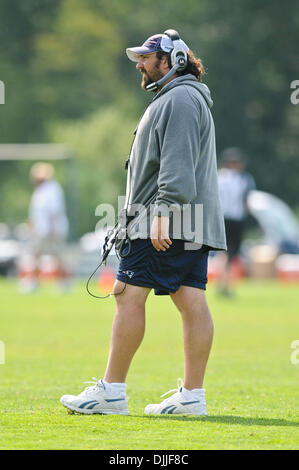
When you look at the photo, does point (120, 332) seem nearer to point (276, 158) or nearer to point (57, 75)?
point (276, 158)

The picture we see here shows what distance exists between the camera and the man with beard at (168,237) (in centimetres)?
555

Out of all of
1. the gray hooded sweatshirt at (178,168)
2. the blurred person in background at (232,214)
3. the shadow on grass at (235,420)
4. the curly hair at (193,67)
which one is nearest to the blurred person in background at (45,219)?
the blurred person in background at (232,214)

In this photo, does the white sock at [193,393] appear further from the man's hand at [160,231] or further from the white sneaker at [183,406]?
the man's hand at [160,231]

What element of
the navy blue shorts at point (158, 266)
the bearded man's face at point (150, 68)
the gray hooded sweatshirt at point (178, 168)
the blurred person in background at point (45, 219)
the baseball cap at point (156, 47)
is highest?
the blurred person in background at point (45, 219)

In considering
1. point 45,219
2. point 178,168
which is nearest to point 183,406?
point 178,168

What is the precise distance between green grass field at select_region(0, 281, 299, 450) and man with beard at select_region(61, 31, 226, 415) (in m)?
0.20

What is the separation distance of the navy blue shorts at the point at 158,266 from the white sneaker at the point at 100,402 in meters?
0.58

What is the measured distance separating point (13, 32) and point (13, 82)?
A: 2234 mm

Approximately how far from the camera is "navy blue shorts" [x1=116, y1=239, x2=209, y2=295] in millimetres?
5641

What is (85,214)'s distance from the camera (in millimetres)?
45156

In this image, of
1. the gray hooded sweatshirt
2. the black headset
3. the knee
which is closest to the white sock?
the knee

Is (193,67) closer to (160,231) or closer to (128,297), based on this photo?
(160,231)

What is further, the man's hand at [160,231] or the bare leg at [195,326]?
the bare leg at [195,326]

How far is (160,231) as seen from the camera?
218 inches
